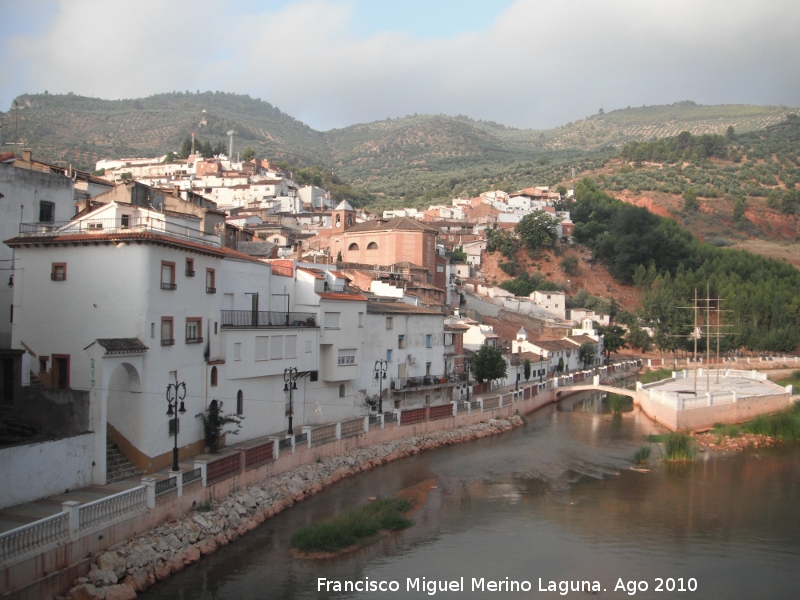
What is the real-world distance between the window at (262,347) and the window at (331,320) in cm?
372

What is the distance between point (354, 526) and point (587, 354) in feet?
139

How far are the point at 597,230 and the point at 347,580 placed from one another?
7477 cm

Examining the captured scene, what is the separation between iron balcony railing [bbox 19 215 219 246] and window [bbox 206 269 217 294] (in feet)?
4.03

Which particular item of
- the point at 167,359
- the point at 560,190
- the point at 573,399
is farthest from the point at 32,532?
the point at 560,190

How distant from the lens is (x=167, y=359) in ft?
65.5

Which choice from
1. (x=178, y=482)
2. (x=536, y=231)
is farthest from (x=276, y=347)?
(x=536, y=231)

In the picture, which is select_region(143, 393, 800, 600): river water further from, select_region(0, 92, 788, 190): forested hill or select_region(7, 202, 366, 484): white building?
select_region(0, 92, 788, 190): forested hill

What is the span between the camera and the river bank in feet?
46.4

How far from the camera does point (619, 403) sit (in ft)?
146

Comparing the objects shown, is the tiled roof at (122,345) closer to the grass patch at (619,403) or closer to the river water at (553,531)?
the river water at (553,531)

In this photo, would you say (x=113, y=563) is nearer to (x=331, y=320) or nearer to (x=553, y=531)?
(x=553, y=531)

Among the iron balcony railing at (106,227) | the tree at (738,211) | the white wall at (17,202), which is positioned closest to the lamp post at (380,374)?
the iron balcony railing at (106,227)

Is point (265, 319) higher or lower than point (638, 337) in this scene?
higher

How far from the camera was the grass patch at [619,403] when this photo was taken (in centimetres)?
4278
